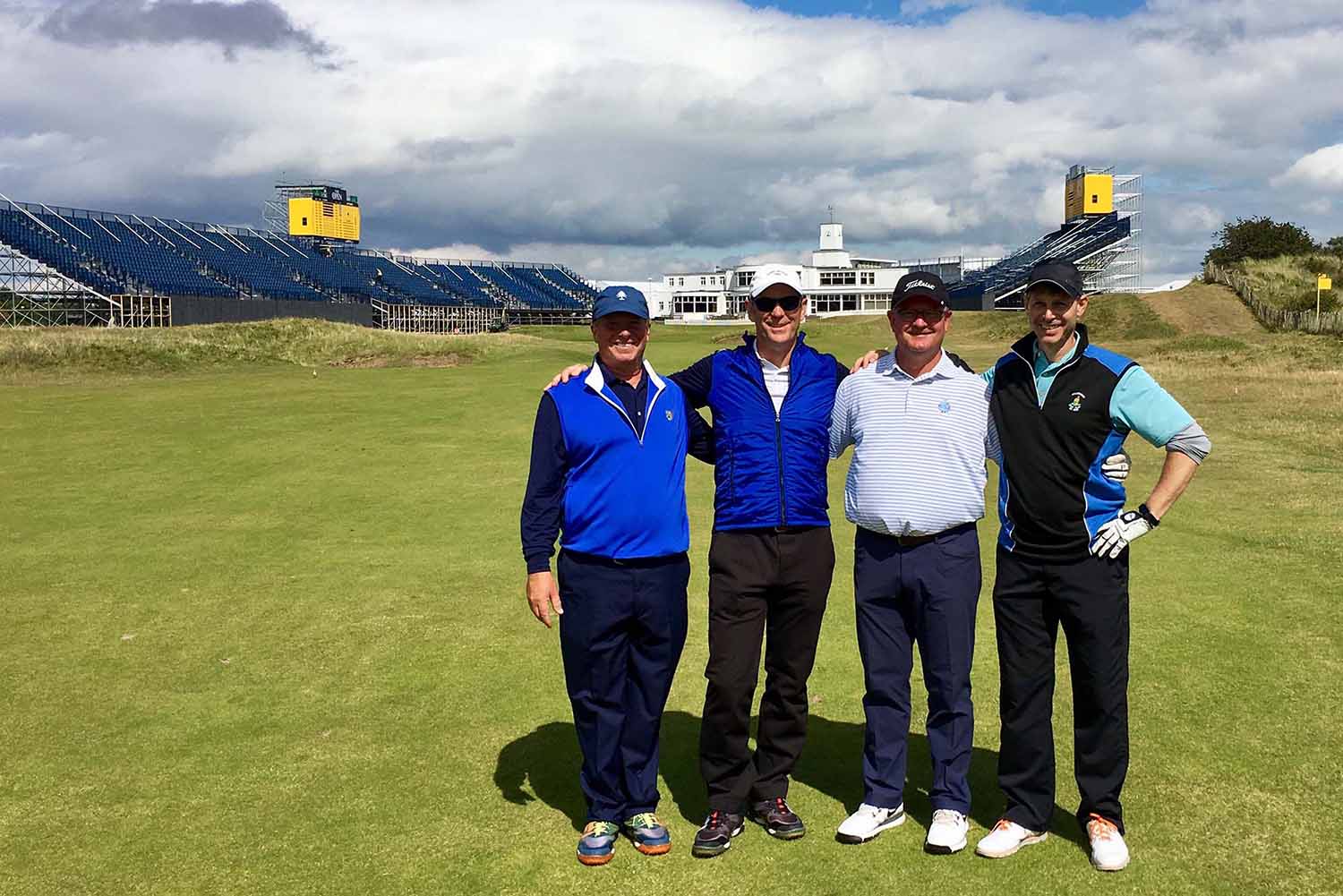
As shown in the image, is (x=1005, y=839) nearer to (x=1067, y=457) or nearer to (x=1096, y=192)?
(x=1067, y=457)

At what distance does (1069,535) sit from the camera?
14.7 feet

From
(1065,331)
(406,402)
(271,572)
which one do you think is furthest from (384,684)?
(406,402)

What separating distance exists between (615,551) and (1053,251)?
84.3 metres

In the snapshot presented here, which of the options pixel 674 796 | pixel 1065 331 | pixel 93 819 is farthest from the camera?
pixel 674 796

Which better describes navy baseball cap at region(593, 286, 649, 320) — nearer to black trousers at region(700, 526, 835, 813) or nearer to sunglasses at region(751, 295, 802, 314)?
sunglasses at region(751, 295, 802, 314)

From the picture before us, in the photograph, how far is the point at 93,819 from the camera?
480cm

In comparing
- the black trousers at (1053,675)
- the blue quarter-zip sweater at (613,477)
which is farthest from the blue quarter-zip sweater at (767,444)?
the black trousers at (1053,675)

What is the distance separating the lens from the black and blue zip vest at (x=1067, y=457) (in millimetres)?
4441

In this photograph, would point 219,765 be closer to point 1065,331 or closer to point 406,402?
point 1065,331

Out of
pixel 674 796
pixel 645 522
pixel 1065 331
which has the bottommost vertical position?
pixel 674 796

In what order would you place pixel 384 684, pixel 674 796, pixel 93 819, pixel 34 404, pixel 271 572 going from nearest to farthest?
1. pixel 93 819
2. pixel 674 796
3. pixel 384 684
4. pixel 271 572
5. pixel 34 404

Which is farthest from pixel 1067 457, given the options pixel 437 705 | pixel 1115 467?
pixel 437 705

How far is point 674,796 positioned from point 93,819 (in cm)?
264

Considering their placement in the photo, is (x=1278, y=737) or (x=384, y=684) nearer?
(x=1278, y=737)
